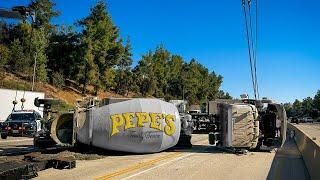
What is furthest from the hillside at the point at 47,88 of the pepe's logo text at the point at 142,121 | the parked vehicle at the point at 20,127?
the pepe's logo text at the point at 142,121

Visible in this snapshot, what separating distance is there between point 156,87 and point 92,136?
2283 inches

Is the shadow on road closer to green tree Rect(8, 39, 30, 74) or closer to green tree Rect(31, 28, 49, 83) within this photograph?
green tree Rect(31, 28, 49, 83)

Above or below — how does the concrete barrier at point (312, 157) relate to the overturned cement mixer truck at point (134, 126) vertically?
below

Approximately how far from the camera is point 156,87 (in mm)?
76188

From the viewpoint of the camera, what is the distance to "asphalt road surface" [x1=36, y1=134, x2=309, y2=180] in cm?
1338

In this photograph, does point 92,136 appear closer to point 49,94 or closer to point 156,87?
point 49,94

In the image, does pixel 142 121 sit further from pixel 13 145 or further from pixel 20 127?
pixel 20 127

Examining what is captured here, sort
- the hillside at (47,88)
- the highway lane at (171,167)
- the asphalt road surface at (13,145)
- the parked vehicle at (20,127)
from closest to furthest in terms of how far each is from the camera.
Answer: the highway lane at (171,167) < the asphalt road surface at (13,145) < the parked vehicle at (20,127) < the hillside at (47,88)

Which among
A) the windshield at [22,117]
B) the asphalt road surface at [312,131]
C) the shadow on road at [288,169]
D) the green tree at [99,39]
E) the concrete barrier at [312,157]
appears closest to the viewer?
the concrete barrier at [312,157]

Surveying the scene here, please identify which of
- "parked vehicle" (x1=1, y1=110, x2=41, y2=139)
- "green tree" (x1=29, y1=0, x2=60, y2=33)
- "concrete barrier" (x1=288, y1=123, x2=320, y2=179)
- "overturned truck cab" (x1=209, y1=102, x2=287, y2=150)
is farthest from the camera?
"green tree" (x1=29, y1=0, x2=60, y2=33)

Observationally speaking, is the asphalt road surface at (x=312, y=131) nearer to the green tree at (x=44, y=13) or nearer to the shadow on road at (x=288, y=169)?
the shadow on road at (x=288, y=169)

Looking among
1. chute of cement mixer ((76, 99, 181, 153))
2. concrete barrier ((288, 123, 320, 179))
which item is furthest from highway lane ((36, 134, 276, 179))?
concrete barrier ((288, 123, 320, 179))

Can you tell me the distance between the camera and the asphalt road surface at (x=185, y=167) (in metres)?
13.4

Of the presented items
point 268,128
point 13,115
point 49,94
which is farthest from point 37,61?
point 268,128
